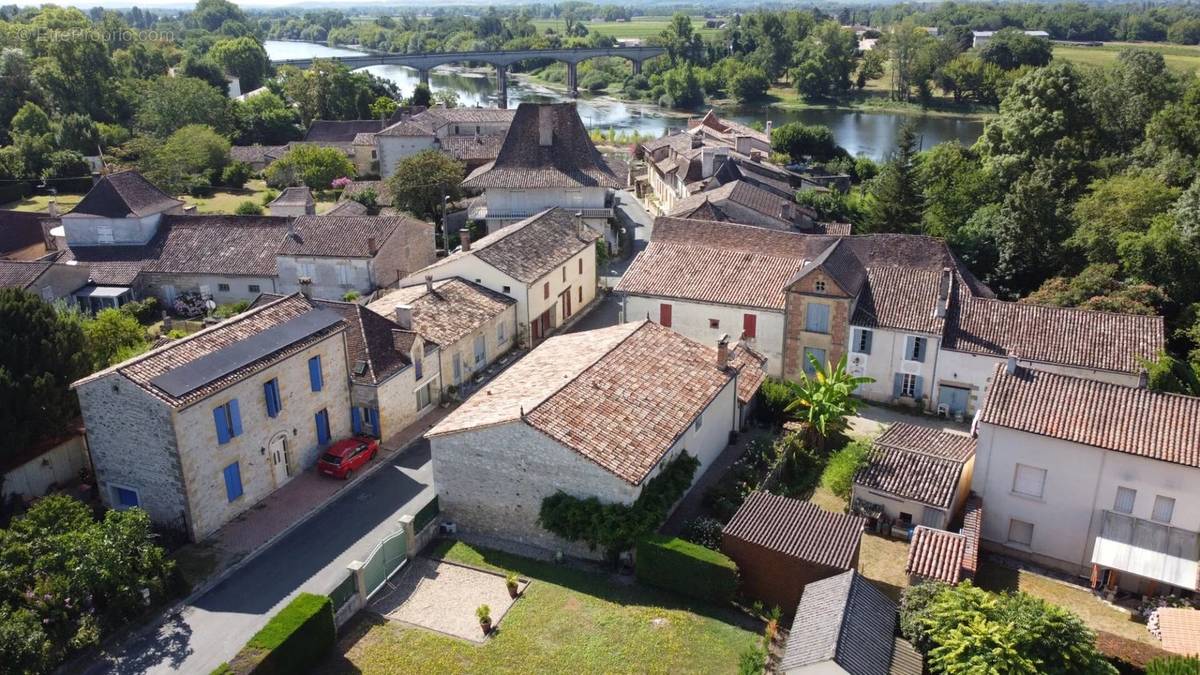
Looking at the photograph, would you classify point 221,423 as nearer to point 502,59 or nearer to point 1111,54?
point 502,59

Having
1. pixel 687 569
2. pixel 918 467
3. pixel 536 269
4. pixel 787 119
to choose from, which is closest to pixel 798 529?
pixel 687 569

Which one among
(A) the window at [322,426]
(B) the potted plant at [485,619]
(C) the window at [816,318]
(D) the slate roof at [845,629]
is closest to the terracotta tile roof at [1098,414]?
(D) the slate roof at [845,629]

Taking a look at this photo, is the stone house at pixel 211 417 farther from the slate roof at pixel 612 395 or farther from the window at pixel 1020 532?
the window at pixel 1020 532

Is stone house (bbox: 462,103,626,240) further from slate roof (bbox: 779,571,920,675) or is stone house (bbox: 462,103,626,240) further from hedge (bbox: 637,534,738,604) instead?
slate roof (bbox: 779,571,920,675)

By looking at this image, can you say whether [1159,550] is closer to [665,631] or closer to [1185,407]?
[1185,407]

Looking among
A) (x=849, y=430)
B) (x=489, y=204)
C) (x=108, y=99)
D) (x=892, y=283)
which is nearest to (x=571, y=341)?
(x=849, y=430)

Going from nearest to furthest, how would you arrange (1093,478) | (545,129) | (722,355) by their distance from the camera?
1. (1093,478)
2. (722,355)
3. (545,129)
